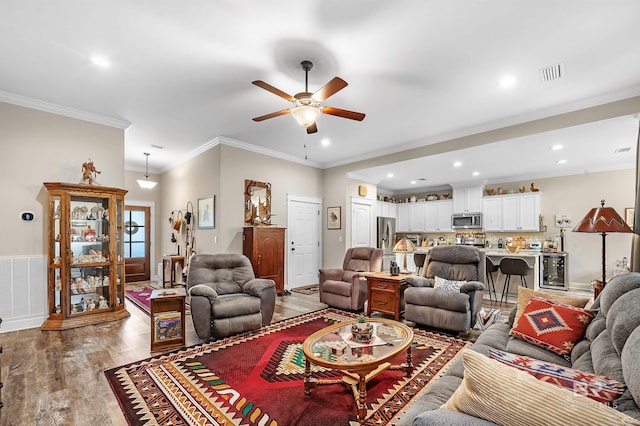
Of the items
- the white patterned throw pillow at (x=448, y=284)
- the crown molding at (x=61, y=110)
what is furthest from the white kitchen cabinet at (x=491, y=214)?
the crown molding at (x=61, y=110)

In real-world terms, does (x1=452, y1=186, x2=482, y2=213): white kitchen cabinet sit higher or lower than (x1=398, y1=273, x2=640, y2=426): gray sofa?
higher

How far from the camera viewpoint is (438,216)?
341 inches

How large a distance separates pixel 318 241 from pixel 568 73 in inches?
204

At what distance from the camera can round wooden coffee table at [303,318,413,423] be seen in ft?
6.37

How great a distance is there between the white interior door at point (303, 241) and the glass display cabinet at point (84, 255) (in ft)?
9.90

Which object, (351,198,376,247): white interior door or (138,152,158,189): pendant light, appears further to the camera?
(351,198,376,247): white interior door

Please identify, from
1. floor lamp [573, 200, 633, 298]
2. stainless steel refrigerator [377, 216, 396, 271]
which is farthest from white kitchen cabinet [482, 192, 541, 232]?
floor lamp [573, 200, 633, 298]

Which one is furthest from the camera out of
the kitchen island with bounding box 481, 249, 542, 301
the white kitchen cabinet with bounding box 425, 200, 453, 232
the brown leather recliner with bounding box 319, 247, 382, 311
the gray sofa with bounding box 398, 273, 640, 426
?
the white kitchen cabinet with bounding box 425, 200, 453, 232

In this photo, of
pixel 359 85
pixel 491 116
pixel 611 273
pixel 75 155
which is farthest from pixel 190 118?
pixel 611 273

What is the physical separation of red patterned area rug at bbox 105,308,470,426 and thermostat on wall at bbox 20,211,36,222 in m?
2.65

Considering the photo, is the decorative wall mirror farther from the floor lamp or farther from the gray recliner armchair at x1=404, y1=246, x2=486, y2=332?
the floor lamp

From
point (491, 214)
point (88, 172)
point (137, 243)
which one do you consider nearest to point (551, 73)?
point (491, 214)

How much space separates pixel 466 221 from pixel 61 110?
28.1 feet

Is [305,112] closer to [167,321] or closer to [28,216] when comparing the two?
[167,321]
